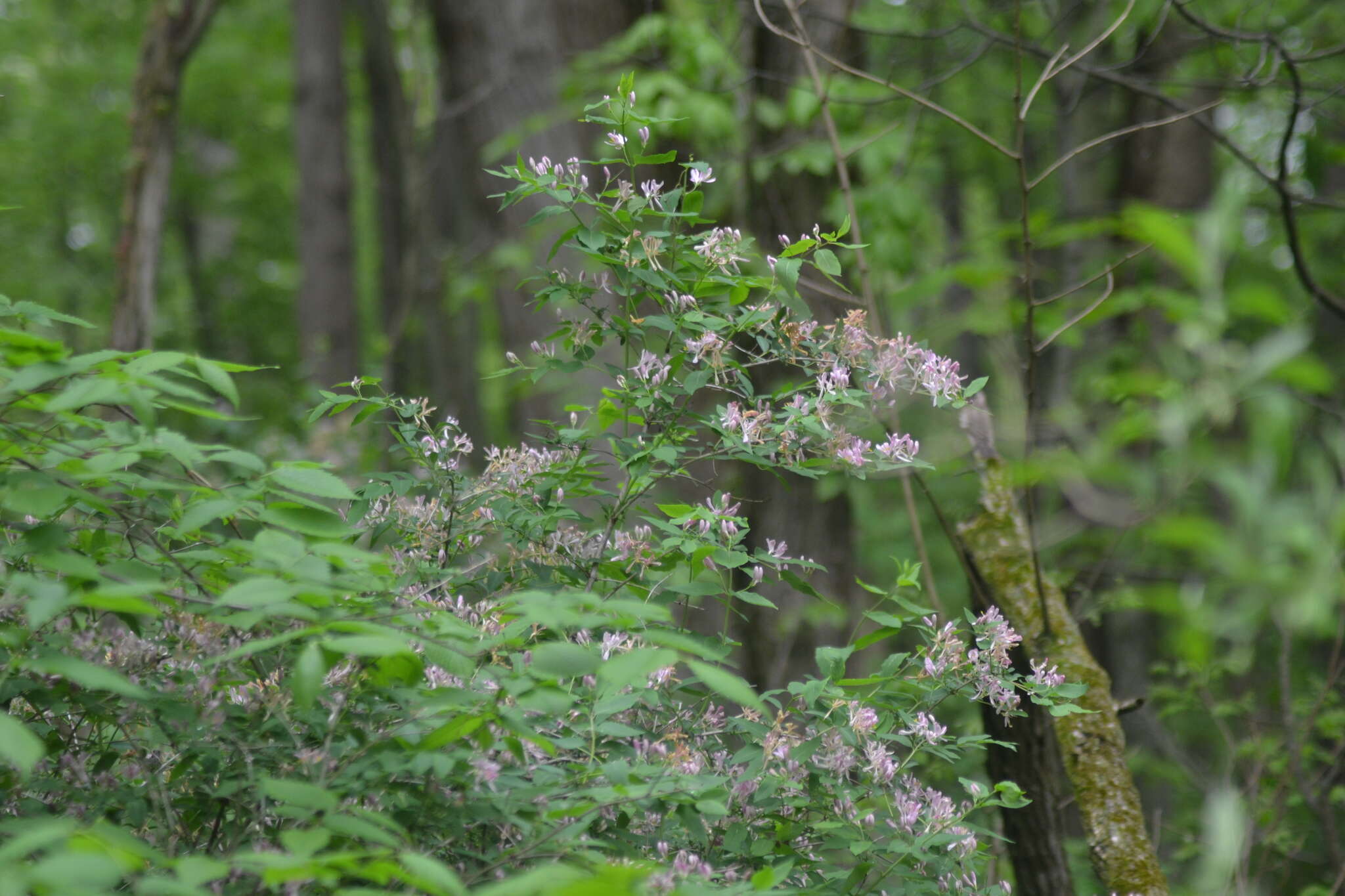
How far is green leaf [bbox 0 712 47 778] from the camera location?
1015 millimetres

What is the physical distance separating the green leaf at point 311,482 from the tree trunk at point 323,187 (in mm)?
8584

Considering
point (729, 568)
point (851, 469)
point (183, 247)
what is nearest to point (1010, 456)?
point (851, 469)

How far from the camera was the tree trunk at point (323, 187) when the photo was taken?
9812 millimetres

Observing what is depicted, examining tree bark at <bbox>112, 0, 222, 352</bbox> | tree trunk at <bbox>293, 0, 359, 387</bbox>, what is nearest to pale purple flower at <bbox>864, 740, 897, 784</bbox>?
tree bark at <bbox>112, 0, 222, 352</bbox>

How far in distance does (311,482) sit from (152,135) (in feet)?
14.7

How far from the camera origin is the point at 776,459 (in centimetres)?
196

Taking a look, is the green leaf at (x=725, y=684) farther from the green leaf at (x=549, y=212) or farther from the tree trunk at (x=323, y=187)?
the tree trunk at (x=323, y=187)

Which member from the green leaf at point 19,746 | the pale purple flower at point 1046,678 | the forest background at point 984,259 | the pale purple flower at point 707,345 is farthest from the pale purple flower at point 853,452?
the green leaf at point 19,746

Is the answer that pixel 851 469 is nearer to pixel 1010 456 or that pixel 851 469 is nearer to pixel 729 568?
pixel 729 568

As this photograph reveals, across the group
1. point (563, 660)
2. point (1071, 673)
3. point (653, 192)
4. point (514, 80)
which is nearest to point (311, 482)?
Result: point (563, 660)

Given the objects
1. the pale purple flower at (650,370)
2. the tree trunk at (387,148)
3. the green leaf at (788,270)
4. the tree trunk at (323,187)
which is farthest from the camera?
the tree trunk at (387,148)

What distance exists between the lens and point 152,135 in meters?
5.08

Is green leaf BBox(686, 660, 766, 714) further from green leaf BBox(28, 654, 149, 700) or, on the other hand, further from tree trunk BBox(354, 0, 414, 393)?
tree trunk BBox(354, 0, 414, 393)

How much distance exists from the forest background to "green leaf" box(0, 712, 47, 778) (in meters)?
0.63
